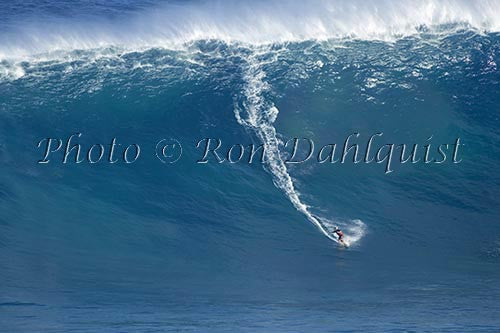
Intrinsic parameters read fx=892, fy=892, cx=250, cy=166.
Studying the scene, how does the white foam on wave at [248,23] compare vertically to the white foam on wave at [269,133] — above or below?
above

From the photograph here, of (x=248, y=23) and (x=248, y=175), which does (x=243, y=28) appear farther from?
(x=248, y=175)

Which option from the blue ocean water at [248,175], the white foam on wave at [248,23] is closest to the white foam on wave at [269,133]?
the blue ocean water at [248,175]

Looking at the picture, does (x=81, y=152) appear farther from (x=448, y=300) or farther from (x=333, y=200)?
(x=448, y=300)
